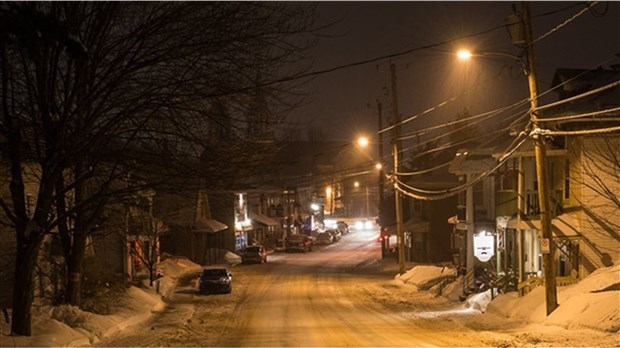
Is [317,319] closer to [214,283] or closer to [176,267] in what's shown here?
[214,283]

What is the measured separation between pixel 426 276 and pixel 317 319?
14523 mm

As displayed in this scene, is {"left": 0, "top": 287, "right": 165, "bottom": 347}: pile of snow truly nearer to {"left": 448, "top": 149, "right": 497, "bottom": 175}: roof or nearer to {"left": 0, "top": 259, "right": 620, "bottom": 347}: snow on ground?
{"left": 0, "top": 259, "right": 620, "bottom": 347}: snow on ground

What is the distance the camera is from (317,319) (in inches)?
1003

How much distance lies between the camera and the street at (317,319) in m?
19.7

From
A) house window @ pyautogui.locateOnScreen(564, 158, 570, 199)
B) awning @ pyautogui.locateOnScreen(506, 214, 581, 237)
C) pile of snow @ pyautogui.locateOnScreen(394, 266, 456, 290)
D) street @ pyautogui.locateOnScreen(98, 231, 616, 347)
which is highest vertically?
house window @ pyautogui.locateOnScreen(564, 158, 570, 199)

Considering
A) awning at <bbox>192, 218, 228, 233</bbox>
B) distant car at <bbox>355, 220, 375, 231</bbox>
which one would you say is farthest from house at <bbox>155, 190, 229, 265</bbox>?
distant car at <bbox>355, 220, 375, 231</bbox>

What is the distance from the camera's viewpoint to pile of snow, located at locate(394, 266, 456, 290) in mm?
37500

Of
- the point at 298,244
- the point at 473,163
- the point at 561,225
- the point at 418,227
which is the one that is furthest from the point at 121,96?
the point at 298,244

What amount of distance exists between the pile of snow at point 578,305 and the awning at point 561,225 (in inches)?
138

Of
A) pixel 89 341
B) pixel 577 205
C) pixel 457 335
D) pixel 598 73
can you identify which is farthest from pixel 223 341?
→ pixel 598 73

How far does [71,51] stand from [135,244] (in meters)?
32.0

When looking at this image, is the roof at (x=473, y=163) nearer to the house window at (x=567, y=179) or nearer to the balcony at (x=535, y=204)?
the balcony at (x=535, y=204)

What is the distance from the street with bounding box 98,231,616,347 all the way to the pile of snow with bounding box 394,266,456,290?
107cm

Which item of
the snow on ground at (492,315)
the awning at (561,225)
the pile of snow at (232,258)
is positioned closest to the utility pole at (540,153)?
the snow on ground at (492,315)
